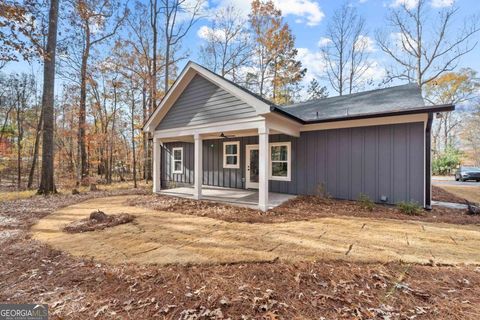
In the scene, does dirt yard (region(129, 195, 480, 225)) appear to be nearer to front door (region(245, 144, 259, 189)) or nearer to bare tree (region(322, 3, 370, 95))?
front door (region(245, 144, 259, 189))

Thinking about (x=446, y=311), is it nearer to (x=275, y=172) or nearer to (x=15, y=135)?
(x=275, y=172)

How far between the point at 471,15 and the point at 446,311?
849 inches

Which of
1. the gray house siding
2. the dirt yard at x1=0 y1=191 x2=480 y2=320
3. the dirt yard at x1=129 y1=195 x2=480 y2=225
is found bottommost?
the dirt yard at x1=0 y1=191 x2=480 y2=320

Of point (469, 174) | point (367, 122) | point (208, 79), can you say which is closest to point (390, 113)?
point (367, 122)

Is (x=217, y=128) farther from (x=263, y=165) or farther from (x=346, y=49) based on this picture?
(x=346, y=49)

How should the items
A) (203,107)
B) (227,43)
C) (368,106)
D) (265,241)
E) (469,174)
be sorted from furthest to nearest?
(227,43)
(469,174)
(203,107)
(368,106)
(265,241)

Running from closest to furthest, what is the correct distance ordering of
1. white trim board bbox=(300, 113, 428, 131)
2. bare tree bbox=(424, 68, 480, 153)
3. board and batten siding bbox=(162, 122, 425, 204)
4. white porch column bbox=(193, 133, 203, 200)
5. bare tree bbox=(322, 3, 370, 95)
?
white trim board bbox=(300, 113, 428, 131) → board and batten siding bbox=(162, 122, 425, 204) → white porch column bbox=(193, 133, 203, 200) → bare tree bbox=(322, 3, 370, 95) → bare tree bbox=(424, 68, 480, 153)

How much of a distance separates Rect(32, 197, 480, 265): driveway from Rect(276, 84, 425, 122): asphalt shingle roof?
330cm

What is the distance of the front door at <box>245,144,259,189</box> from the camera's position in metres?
9.66

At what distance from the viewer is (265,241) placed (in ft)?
13.3

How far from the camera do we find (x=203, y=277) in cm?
285

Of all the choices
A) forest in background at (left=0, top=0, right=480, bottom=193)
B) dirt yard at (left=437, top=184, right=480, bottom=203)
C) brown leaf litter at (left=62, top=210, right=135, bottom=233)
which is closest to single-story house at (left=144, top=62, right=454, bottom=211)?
brown leaf litter at (left=62, top=210, right=135, bottom=233)

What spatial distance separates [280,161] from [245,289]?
22.1 ft

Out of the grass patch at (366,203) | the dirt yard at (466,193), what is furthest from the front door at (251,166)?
the dirt yard at (466,193)
